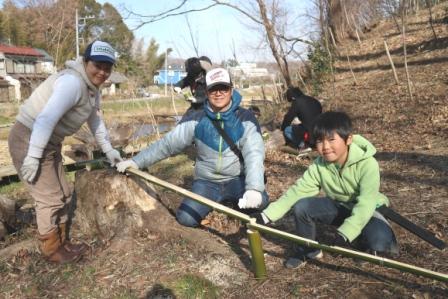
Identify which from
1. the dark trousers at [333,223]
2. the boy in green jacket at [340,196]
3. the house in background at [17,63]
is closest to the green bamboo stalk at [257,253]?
the boy in green jacket at [340,196]

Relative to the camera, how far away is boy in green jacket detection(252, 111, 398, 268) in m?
2.76

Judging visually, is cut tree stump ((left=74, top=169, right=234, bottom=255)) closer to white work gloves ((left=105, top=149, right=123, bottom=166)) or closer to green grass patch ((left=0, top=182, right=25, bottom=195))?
white work gloves ((left=105, top=149, right=123, bottom=166))

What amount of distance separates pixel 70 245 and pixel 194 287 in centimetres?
118

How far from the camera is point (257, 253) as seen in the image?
272 centimetres

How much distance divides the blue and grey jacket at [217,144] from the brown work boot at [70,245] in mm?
750

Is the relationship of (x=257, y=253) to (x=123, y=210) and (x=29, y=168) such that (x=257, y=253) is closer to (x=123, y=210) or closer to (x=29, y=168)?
(x=123, y=210)

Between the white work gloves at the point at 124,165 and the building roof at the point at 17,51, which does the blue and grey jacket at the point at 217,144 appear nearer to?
the white work gloves at the point at 124,165

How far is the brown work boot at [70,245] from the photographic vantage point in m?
3.29

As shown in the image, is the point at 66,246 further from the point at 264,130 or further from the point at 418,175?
the point at 264,130

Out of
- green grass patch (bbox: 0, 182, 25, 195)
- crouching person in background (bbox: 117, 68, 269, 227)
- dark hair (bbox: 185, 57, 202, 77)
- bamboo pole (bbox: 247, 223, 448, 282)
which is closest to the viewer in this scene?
bamboo pole (bbox: 247, 223, 448, 282)

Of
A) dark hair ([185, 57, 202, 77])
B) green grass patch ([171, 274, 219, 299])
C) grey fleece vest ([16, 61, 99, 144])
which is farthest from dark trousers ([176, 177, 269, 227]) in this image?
dark hair ([185, 57, 202, 77])

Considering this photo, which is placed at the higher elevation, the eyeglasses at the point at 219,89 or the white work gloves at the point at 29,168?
the eyeglasses at the point at 219,89

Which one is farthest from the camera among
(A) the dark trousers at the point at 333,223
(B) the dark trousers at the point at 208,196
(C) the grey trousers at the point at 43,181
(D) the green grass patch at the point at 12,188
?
(D) the green grass patch at the point at 12,188

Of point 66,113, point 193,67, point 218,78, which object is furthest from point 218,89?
point 193,67
